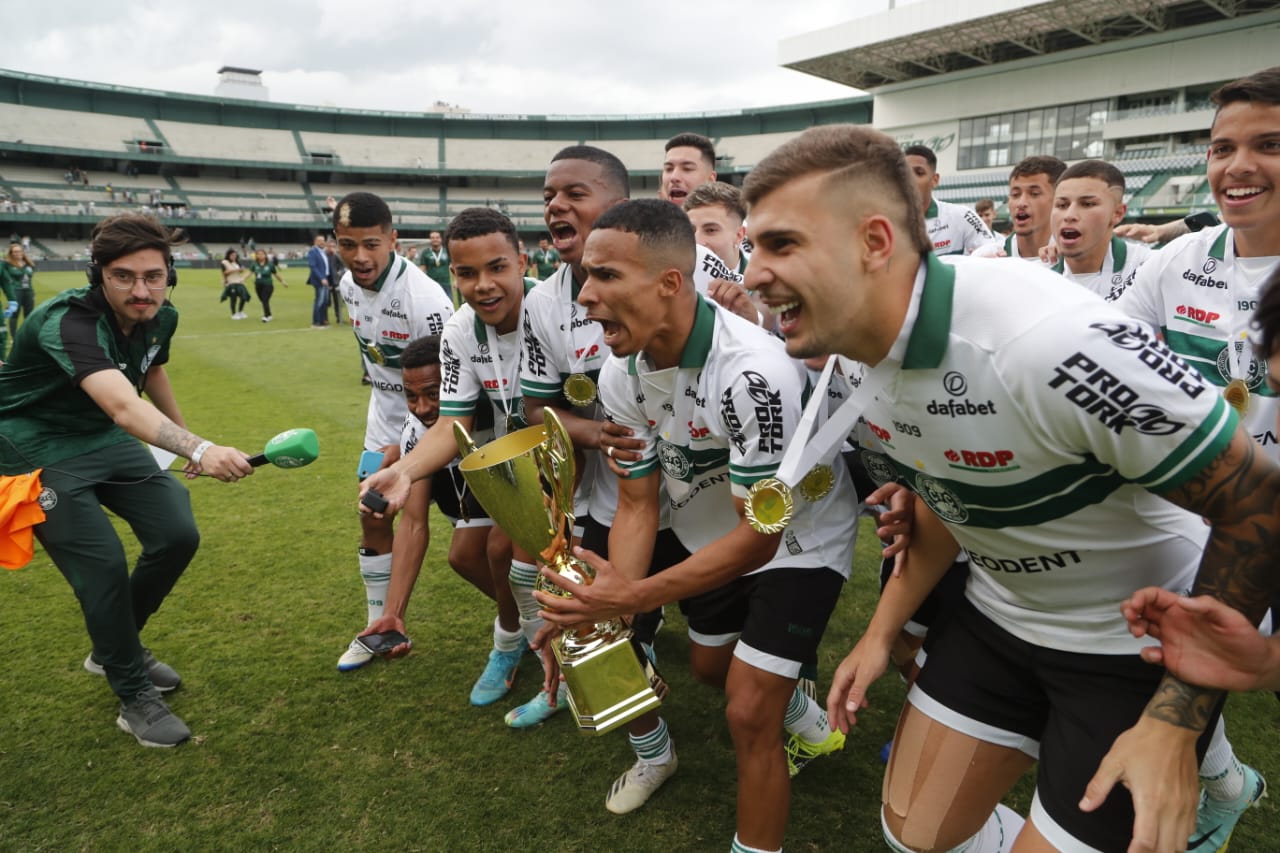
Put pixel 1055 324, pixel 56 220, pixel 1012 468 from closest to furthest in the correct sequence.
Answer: pixel 1055 324 < pixel 1012 468 < pixel 56 220

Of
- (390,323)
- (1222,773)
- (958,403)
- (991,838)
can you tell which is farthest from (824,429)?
(390,323)

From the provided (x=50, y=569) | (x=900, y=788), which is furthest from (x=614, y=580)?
(x=50, y=569)

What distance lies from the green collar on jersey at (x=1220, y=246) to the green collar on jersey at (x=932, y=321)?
1.86m

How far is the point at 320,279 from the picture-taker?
59.5 feet

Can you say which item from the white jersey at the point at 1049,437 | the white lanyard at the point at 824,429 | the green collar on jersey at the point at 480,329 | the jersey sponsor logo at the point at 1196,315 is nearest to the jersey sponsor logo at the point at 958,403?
the white jersey at the point at 1049,437

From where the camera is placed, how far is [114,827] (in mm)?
2846

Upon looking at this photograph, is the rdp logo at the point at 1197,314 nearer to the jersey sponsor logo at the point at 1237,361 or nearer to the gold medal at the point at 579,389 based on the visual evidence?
the jersey sponsor logo at the point at 1237,361

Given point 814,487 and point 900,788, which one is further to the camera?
point 814,487

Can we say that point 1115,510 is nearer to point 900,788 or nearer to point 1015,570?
point 1015,570

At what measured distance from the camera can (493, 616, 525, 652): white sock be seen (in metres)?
3.79

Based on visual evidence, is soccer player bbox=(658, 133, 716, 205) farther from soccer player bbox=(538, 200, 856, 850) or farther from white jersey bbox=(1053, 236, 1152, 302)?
soccer player bbox=(538, 200, 856, 850)

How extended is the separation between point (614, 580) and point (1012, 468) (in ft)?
3.66

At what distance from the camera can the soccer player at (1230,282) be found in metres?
2.28

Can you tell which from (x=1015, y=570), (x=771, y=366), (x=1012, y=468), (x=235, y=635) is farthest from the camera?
(x=235, y=635)
